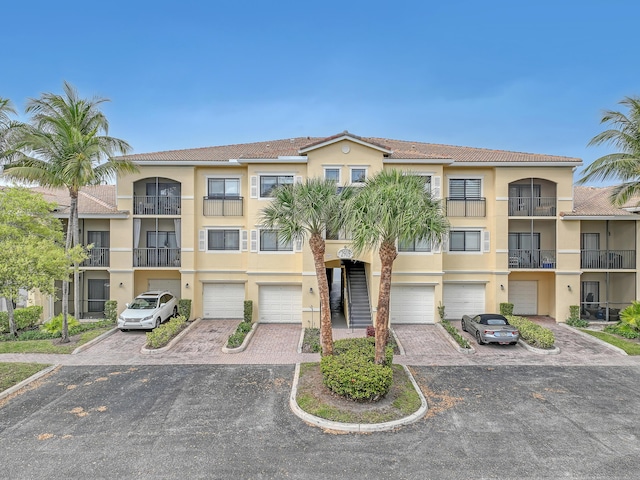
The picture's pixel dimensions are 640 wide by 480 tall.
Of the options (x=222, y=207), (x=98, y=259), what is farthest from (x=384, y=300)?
(x=98, y=259)

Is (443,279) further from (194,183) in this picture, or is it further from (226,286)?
(194,183)

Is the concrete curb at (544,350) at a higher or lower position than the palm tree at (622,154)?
lower

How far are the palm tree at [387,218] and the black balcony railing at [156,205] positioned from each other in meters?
13.3

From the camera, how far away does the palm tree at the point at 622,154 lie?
16.8m

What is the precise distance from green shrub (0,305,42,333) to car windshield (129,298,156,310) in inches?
202

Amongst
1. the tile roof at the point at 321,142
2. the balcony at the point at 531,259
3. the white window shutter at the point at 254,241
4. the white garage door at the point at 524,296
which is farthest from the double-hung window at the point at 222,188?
the white garage door at the point at 524,296

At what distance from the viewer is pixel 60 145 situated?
15406mm

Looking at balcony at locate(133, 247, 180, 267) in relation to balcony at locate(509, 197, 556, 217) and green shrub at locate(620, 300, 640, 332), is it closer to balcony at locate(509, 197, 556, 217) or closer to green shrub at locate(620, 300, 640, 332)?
balcony at locate(509, 197, 556, 217)

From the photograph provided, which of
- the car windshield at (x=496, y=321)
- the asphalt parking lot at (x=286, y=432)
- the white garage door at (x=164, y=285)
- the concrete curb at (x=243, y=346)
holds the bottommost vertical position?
the asphalt parking lot at (x=286, y=432)

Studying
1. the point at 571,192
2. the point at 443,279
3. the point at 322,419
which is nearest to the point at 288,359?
the point at 322,419

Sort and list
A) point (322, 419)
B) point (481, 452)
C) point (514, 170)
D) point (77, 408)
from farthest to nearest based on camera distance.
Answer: point (514, 170), point (77, 408), point (322, 419), point (481, 452)

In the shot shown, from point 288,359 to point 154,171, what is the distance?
13416 mm

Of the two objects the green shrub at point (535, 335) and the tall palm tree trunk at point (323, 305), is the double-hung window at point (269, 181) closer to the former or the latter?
the tall palm tree trunk at point (323, 305)

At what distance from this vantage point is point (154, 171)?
19828mm
